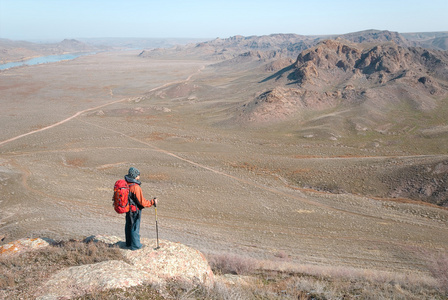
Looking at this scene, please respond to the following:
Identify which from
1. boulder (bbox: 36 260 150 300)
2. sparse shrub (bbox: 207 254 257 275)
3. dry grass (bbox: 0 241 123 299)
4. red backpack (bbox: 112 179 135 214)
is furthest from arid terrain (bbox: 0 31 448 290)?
red backpack (bbox: 112 179 135 214)

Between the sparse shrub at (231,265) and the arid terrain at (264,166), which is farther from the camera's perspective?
the arid terrain at (264,166)

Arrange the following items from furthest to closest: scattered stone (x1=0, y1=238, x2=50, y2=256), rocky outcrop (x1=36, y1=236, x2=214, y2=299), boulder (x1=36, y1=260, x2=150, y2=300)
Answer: scattered stone (x1=0, y1=238, x2=50, y2=256)
rocky outcrop (x1=36, y1=236, x2=214, y2=299)
boulder (x1=36, y1=260, x2=150, y2=300)

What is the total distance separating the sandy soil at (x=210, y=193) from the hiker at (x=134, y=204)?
7013 millimetres

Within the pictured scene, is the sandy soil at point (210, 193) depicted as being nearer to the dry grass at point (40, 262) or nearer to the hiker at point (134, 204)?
the hiker at point (134, 204)

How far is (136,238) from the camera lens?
9.12 metres

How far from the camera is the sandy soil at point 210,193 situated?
53.7 feet

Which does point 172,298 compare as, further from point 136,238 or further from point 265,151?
point 265,151

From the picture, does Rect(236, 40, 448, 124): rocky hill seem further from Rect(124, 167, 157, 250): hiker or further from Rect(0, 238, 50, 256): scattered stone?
Rect(0, 238, 50, 256): scattered stone

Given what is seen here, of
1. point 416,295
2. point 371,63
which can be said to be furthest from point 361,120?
point 416,295

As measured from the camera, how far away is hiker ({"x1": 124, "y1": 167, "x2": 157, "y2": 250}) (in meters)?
8.41

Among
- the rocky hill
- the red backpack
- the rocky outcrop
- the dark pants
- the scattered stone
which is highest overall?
the rocky hill

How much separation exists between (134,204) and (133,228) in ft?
2.79

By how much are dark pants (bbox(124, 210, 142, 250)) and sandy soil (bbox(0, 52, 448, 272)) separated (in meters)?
6.89

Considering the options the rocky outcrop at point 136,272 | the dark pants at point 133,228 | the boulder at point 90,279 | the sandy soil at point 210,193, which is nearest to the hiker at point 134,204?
the dark pants at point 133,228
